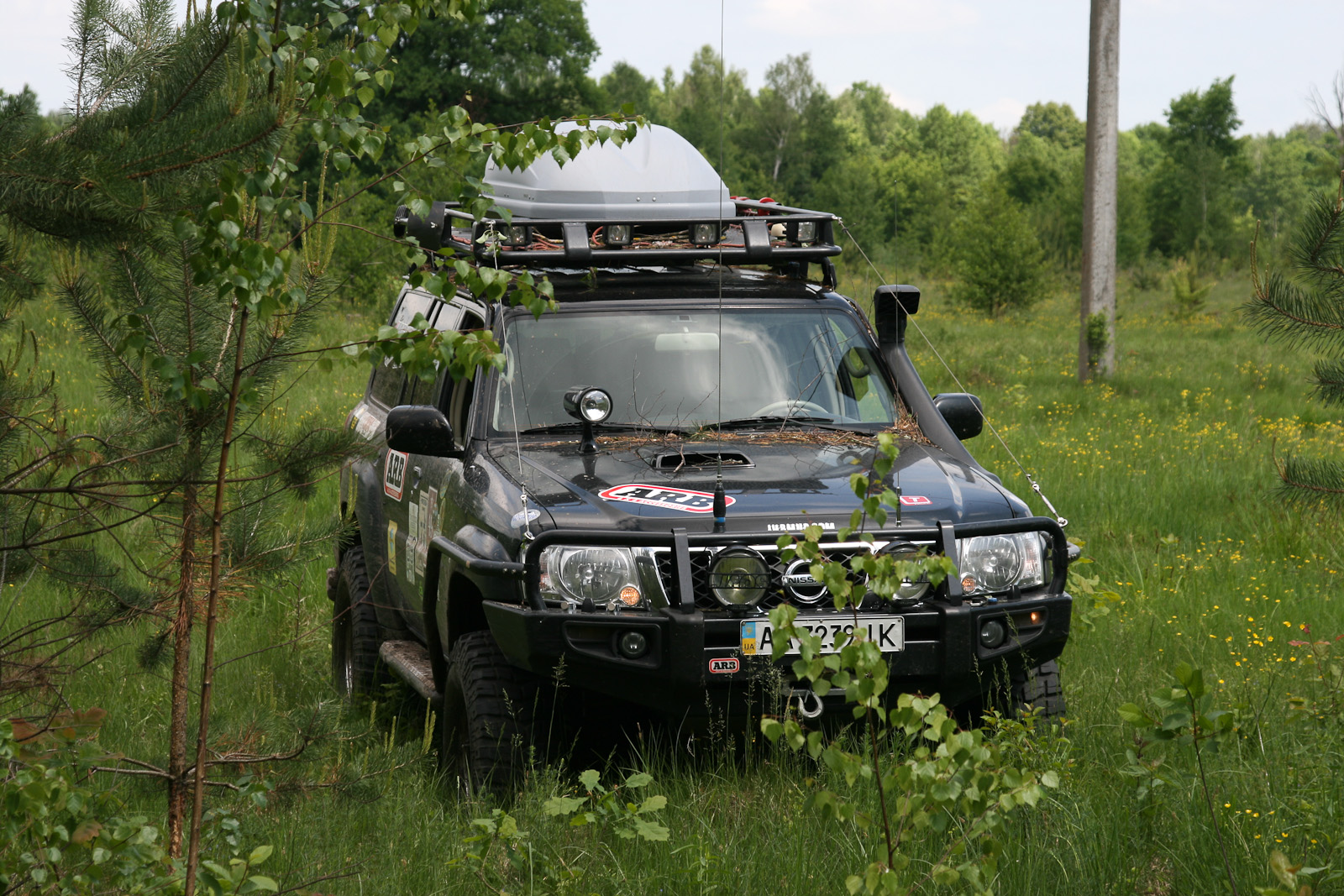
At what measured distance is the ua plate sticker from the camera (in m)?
4.14

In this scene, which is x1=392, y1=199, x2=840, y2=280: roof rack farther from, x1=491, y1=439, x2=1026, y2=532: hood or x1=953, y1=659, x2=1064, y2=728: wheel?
x1=953, y1=659, x2=1064, y2=728: wheel

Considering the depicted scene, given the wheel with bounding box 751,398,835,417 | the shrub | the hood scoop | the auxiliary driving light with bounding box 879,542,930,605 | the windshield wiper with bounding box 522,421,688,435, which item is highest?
the shrub

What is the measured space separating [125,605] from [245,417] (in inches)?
21.9

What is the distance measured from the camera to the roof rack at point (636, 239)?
522cm

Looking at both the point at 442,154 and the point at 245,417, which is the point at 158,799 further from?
the point at 442,154

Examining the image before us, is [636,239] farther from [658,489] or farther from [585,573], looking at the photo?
[585,573]

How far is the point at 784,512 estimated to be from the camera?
4133 mm

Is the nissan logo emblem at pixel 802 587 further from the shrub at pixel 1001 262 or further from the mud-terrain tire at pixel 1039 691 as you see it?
the shrub at pixel 1001 262

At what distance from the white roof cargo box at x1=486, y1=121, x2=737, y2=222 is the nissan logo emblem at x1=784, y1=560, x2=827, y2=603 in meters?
2.08

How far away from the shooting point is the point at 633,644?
3.93 metres

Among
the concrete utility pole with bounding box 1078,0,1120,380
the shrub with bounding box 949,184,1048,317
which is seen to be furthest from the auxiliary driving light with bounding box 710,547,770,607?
the shrub with bounding box 949,184,1048,317

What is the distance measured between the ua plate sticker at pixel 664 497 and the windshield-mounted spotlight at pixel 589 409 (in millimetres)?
443

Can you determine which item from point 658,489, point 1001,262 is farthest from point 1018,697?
point 1001,262

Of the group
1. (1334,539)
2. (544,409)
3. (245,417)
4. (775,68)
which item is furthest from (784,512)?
(775,68)
